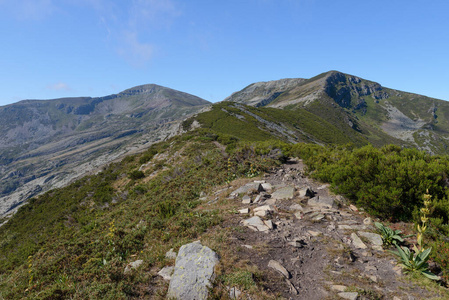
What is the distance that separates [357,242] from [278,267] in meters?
2.62

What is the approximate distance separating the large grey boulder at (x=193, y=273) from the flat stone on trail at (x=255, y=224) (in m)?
1.87

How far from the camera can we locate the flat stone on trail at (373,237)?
5672 mm

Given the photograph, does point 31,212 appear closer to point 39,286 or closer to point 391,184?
point 39,286

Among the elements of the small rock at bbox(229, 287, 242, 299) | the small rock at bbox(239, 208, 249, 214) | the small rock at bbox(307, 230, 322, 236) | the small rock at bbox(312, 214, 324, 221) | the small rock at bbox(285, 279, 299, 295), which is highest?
the small rock at bbox(239, 208, 249, 214)

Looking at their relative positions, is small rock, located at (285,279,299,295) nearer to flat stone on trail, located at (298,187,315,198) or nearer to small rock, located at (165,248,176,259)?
small rock, located at (165,248,176,259)

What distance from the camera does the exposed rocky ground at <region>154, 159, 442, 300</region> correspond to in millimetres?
4261

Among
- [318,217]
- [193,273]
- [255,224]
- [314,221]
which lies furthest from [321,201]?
[193,273]

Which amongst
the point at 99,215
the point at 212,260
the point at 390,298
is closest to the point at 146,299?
the point at 212,260

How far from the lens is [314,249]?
5605mm

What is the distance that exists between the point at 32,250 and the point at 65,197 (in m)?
11.8

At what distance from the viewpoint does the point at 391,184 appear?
6945 mm

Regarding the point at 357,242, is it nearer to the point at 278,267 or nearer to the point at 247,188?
the point at 278,267

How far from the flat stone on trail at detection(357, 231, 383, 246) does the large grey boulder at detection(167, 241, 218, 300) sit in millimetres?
4400

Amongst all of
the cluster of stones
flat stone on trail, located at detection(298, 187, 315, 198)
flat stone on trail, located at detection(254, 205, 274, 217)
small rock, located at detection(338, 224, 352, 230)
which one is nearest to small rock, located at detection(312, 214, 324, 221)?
the cluster of stones
